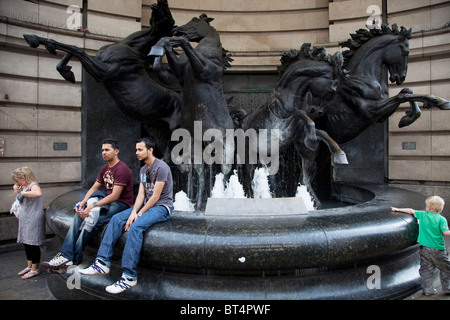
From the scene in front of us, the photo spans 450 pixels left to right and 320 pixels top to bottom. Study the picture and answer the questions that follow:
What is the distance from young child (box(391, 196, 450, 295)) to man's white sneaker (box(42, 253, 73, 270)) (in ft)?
13.3

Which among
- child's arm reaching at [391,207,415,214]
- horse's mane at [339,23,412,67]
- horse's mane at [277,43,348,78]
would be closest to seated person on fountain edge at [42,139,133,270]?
child's arm reaching at [391,207,415,214]

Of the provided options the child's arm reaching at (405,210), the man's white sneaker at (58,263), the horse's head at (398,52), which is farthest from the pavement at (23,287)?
the horse's head at (398,52)

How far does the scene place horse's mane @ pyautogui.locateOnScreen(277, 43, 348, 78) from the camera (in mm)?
6863

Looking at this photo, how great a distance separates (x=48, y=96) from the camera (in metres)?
8.30

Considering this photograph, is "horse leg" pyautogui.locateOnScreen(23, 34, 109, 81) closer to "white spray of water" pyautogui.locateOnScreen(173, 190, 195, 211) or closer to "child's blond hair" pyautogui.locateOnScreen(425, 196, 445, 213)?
"white spray of water" pyautogui.locateOnScreen(173, 190, 195, 211)

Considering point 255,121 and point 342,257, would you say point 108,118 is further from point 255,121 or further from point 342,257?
point 342,257

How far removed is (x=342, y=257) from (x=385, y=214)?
1070mm

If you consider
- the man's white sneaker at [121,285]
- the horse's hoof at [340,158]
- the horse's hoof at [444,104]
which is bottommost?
the man's white sneaker at [121,285]

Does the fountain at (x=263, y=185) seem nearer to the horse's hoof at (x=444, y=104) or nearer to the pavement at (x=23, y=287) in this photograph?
the horse's hoof at (x=444, y=104)

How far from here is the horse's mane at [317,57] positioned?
22.5ft

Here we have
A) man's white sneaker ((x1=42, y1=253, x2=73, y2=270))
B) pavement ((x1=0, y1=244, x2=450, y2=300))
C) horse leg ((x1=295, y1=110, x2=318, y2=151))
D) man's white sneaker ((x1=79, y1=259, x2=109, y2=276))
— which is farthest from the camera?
horse leg ((x1=295, y1=110, x2=318, y2=151))

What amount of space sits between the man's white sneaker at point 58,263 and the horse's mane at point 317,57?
5.67 m

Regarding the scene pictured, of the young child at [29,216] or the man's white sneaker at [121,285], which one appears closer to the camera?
the man's white sneaker at [121,285]

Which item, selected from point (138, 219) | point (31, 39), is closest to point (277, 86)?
point (138, 219)
